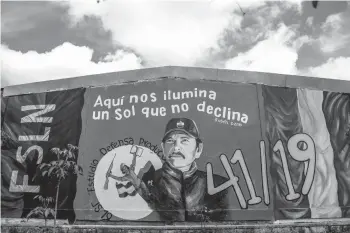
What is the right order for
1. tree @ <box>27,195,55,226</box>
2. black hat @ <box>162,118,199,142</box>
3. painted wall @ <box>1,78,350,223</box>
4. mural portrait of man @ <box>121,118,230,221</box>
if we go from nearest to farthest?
mural portrait of man @ <box>121,118,230,221</box>
painted wall @ <box>1,78,350,223</box>
black hat @ <box>162,118,199,142</box>
tree @ <box>27,195,55,226</box>

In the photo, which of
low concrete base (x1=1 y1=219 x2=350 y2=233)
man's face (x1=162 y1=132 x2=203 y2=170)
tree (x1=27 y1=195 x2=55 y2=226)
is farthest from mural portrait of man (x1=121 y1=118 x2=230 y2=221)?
tree (x1=27 y1=195 x2=55 y2=226)

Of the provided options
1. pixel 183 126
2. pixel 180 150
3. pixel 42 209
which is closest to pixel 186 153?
pixel 180 150

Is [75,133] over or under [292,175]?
over

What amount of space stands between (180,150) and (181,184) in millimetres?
1300

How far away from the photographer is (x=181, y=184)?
13.1m

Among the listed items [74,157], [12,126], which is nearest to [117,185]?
[74,157]

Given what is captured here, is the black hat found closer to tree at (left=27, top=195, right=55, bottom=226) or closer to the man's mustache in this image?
the man's mustache

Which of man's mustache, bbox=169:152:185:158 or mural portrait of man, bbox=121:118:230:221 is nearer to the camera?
mural portrait of man, bbox=121:118:230:221

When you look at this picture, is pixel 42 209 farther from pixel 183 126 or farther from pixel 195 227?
pixel 183 126

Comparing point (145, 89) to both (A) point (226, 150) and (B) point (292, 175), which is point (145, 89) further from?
(B) point (292, 175)

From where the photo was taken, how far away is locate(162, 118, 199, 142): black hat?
13.5m

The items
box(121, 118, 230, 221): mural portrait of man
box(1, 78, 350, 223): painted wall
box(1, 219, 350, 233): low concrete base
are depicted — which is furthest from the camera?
box(1, 78, 350, 223): painted wall

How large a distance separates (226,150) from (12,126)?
9580mm

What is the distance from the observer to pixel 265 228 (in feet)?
42.3
